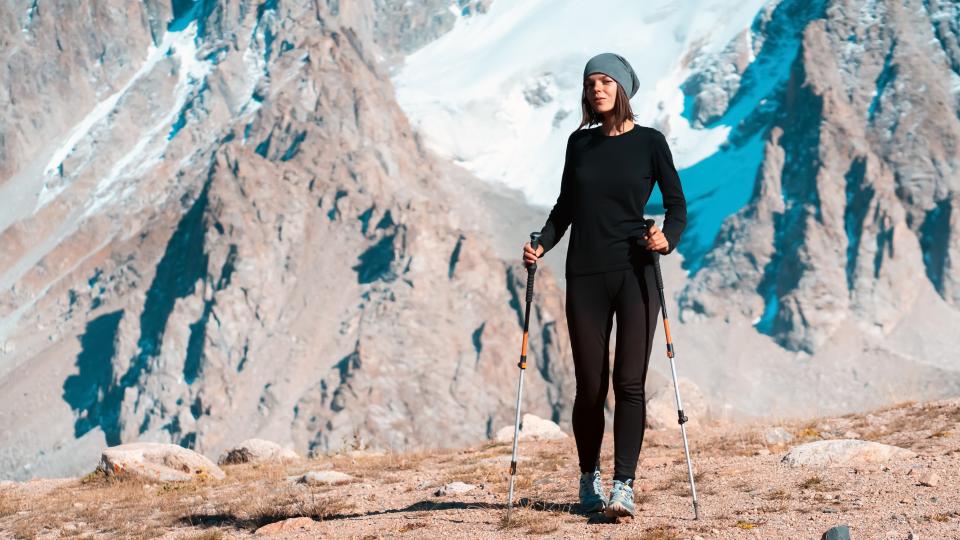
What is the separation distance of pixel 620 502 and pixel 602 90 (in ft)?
11.1

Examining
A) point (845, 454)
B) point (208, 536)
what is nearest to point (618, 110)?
point (845, 454)

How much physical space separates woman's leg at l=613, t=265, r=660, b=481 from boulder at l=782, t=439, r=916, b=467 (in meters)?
2.83

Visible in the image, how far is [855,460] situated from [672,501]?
2.18 meters

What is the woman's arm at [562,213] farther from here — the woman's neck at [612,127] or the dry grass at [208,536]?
the dry grass at [208,536]

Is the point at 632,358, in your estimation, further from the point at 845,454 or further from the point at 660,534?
the point at 845,454

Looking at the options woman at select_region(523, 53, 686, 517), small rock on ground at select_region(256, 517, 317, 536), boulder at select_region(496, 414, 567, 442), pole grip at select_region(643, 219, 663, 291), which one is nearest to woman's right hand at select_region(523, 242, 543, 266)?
woman at select_region(523, 53, 686, 517)

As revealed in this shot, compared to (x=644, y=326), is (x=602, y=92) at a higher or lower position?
higher

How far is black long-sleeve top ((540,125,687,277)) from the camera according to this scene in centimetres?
855

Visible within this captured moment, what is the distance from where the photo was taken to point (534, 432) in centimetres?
1919

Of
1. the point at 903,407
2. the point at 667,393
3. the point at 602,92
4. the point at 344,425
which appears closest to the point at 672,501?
the point at 602,92

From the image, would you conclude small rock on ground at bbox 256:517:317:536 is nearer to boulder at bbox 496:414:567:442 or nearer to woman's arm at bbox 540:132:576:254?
woman's arm at bbox 540:132:576:254

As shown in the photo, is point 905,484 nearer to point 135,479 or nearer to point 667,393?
point 135,479

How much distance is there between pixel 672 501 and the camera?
9414 millimetres

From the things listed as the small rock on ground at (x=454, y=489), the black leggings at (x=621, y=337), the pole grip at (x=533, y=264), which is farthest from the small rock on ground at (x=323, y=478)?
the black leggings at (x=621, y=337)
